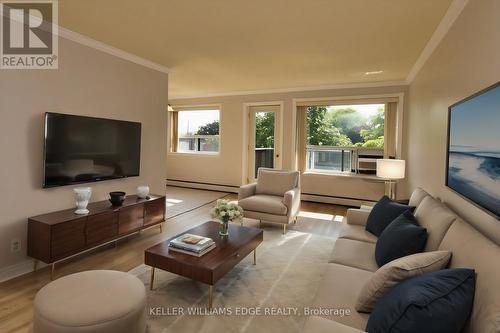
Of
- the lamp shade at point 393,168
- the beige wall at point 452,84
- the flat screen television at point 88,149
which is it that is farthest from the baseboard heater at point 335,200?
the flat screen television at point 88,149

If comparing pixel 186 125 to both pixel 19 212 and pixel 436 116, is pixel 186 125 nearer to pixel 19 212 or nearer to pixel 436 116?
pixel 19 212

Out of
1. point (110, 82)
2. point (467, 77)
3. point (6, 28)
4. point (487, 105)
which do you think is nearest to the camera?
point (487, 105)

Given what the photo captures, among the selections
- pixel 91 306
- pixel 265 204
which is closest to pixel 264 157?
pixel 265 204

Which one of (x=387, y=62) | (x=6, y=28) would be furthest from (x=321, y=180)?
(x=6, y=28)

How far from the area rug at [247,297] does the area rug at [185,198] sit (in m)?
2.24

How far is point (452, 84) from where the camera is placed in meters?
2.45

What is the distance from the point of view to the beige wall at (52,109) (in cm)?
263

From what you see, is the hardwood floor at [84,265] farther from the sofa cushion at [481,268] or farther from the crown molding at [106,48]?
the sofa cushion at [481,268]

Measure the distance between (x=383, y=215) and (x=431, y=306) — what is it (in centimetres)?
170

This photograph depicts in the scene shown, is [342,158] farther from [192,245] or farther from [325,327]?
[325,327]

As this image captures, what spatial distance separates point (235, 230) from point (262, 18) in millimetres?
2159

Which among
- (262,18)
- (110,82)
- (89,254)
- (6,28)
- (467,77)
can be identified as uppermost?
(262,18)

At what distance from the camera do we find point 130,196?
3.83 meters

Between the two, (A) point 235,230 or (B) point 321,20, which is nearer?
(B) point 321,20
